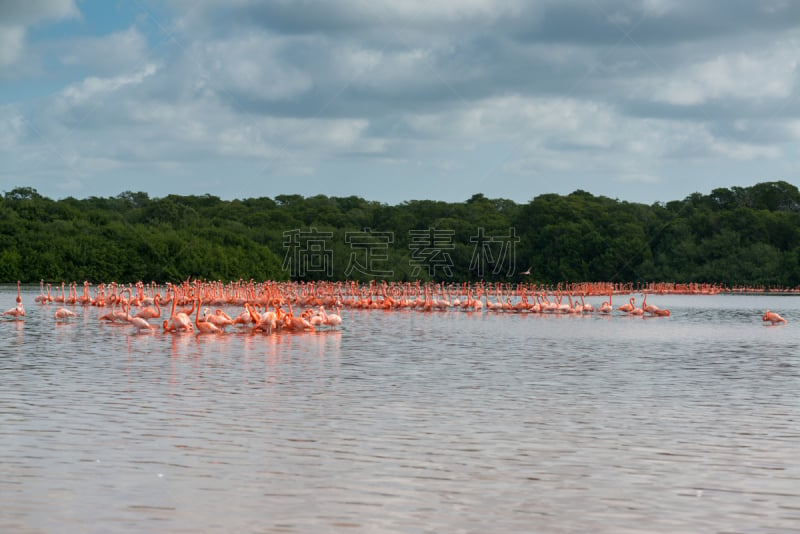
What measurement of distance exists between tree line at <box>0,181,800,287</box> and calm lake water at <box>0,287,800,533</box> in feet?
191

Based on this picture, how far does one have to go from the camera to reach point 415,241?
107688 millimetres

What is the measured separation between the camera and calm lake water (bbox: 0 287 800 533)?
9.12m

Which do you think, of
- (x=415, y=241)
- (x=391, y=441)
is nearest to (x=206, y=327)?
(x=391, y=441)

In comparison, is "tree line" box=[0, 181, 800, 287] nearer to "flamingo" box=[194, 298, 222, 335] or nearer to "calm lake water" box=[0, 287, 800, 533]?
"flamingo" box=[194, 298, 222, 335]

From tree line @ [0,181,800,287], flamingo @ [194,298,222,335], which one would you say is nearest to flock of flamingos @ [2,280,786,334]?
flamingo @ [194,298,222,335]

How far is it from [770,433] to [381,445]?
16.6 ft

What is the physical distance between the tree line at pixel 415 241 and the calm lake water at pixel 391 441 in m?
58.1

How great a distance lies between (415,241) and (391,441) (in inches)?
3754

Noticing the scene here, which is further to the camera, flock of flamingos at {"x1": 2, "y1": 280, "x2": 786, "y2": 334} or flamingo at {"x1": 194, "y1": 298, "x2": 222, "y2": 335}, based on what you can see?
flock of flamingos at {"x1": 2, "y1": 280, "x2": 786, "y2": 334}

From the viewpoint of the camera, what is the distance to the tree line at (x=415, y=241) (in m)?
81.1

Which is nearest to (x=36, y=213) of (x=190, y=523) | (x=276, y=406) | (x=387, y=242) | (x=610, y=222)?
(x=387, y=242)

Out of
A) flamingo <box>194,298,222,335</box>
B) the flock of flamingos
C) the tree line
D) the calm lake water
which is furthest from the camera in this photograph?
the tree line

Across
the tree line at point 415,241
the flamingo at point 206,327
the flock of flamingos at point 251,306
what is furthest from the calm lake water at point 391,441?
the tree line at point 415,241

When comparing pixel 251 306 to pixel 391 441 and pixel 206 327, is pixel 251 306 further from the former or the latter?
pixel 391 441
